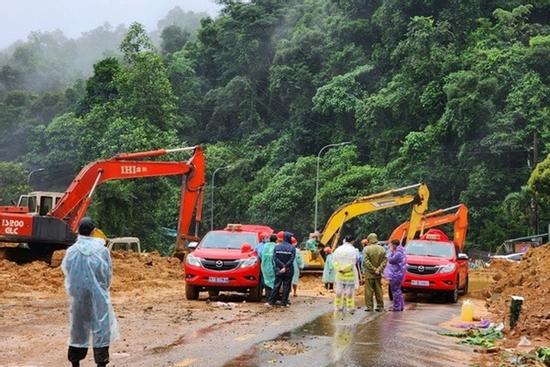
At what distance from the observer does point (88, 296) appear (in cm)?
897

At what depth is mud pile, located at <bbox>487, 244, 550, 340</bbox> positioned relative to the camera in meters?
13.5

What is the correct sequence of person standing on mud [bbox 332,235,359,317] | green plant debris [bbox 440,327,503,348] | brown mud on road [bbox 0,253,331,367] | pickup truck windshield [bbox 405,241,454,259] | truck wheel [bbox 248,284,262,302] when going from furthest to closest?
pickup truck windshield [bbox 405,241,454,259] → truck wheel [bbox 248,284,262,302] → person standing on mud [bbox 332,235,359,317] → green plant debris [bbox 440,327,503,348] → brown mud on road [bbox 0,253,331,367]

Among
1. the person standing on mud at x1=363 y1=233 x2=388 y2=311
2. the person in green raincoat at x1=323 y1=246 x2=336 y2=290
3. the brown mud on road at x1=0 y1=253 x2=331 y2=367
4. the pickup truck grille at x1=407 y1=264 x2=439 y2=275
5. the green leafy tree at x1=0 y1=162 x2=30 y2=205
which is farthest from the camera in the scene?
the green leafy tree at x1=0 y1=162 x2=30 y2=205

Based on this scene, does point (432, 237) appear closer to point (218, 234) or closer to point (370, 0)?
point (218, 234)

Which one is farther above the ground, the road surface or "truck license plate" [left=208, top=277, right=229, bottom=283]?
"truck license plate" [left=208, top=277, right=229, bottom=283]

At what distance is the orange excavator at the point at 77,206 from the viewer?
2614 centimetres

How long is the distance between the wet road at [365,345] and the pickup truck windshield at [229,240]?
457 cm

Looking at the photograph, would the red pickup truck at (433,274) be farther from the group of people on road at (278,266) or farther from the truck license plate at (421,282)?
the group of people on road at (278,266)

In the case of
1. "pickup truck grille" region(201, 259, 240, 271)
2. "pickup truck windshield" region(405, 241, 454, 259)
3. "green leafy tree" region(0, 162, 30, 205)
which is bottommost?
"pickup truck grille" region(201, 259, 240, 271)

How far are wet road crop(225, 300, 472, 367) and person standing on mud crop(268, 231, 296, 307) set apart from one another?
2.10m

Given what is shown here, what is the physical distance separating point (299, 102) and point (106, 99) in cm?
1858

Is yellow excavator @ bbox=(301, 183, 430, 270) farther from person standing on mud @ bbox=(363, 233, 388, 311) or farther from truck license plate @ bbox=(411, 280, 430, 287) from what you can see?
person standing on mud @ bbox=(363, 233, 388, 311)

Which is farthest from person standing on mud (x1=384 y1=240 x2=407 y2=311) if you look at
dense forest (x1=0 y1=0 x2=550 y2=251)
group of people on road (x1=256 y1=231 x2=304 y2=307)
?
dense forest (x1=0 y1=0 x2=550 y2=251)

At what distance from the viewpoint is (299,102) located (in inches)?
2995
